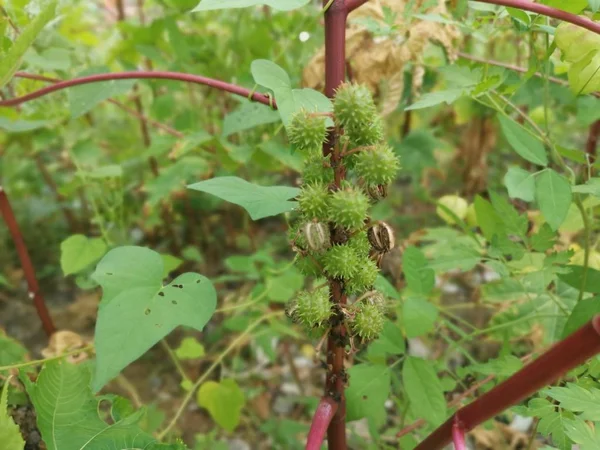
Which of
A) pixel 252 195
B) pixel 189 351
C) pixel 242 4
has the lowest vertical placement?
pixel 189 351

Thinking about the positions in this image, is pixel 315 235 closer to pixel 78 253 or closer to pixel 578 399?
pixel 578 399

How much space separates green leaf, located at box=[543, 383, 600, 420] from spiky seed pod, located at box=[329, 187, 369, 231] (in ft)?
1.03

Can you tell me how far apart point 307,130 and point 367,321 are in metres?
0.27

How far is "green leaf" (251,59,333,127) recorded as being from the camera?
0.73 m

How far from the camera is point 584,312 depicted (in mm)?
848

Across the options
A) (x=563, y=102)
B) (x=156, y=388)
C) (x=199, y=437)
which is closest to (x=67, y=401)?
(x=199, y=437)

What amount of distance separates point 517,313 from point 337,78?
33.6 inches

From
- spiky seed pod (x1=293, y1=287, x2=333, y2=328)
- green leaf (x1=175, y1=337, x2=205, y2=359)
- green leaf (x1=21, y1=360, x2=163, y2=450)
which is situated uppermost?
spiky seed pod (x1=293, y1=287, x2=333, y2=328)

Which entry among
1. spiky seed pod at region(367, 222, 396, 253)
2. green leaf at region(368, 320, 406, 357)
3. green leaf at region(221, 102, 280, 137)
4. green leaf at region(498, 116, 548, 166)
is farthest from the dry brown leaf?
spiky seed pod at region(367, 222, 396, 253)

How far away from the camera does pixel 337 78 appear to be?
0.75 meters

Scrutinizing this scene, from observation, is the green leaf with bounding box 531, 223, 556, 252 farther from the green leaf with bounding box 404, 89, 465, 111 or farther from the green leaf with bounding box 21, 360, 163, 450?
the green leaf with bounding box 21, 360, 163, 450

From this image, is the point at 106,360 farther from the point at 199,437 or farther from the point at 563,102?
the point at 563,102

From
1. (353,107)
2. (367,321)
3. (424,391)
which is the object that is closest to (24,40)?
(353,107)

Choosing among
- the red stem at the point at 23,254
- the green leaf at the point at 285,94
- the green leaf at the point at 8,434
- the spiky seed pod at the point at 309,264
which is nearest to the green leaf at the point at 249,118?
the green leaf at the point at 285,94
